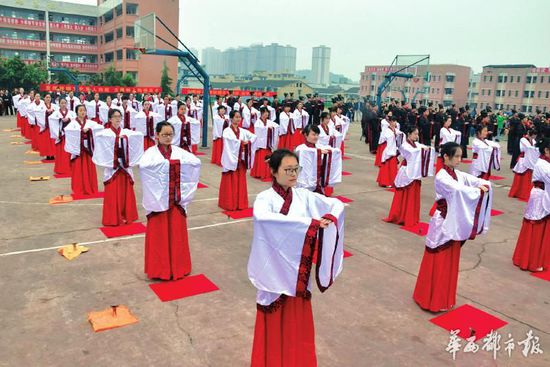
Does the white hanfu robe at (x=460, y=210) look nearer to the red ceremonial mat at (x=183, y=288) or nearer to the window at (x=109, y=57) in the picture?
the red ceremonial mat at (x=183, y=288)

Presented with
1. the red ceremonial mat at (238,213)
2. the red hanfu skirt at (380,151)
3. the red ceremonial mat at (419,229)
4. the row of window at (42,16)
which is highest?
the row of window at (42,16)

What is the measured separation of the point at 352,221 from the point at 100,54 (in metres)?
60.3

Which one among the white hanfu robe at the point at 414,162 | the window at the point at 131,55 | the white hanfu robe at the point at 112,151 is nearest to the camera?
the white hanfu robe at the point at 112,151

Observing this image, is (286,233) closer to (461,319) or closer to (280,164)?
(280,164)

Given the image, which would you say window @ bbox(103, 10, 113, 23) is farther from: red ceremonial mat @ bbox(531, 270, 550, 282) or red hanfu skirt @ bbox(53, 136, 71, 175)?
red ceremonial mat @ bbox(531, 270, 550, 282)

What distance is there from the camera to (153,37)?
18453 mm

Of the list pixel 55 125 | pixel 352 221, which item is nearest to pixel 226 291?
pixel 352 221

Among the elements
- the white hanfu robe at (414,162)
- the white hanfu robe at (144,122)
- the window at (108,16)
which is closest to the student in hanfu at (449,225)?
the white hanfu robe at (414,162)

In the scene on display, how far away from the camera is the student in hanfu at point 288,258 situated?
3.36 meters

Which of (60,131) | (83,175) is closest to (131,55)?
(60,131)

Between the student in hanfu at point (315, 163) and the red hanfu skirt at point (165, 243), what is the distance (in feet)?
7.71

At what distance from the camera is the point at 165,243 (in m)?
5.88

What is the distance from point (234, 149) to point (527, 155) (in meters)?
7.69

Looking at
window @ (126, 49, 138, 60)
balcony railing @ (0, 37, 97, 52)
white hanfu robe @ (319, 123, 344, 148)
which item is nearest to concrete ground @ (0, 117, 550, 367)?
white hanfu robe @ (319, 123, 344, 148)
